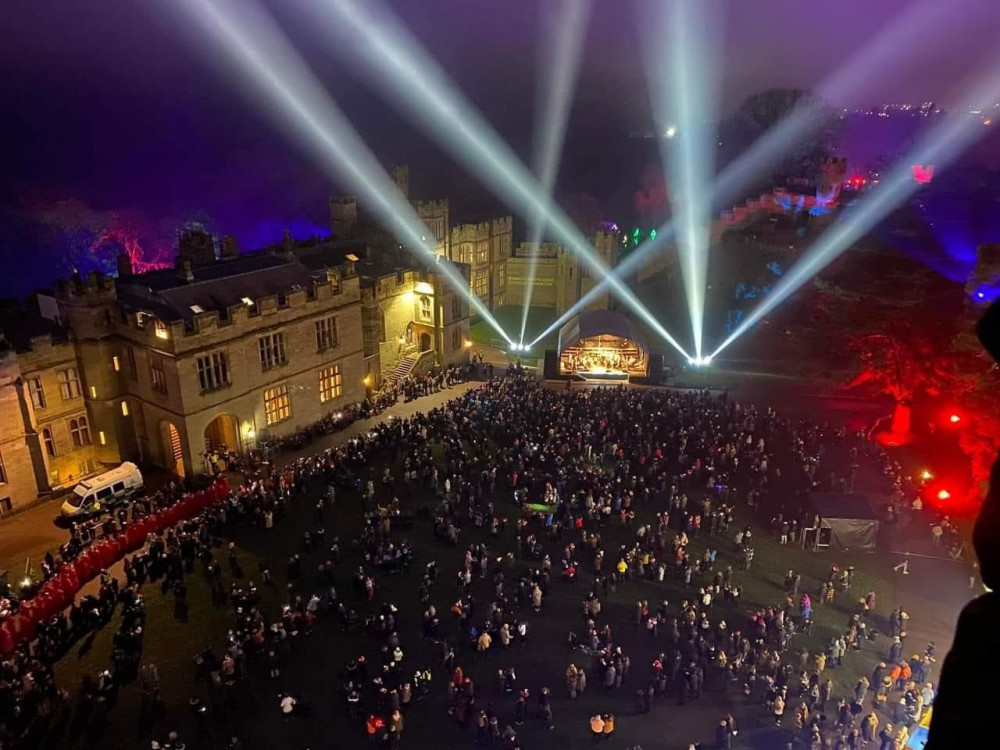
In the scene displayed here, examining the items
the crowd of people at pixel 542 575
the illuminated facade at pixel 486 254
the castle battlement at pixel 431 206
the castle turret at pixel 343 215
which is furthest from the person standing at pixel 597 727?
the illuminated facade at pixel 486 254

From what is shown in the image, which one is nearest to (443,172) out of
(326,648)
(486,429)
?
(486,429)

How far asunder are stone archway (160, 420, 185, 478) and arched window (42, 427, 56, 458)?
15.7ft

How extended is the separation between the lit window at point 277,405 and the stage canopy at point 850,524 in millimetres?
27777

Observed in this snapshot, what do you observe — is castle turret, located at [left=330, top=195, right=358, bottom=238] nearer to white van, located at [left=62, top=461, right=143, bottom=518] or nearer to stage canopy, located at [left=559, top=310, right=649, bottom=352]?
stage canopy, located at [left=559, top=310, right=649, bottom=352]

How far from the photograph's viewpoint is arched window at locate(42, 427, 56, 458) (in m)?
34.0

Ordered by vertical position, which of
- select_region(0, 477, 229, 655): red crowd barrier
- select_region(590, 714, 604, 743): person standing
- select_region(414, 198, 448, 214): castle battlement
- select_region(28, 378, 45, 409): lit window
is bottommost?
select_region(590, 714, 604, 743): person standing

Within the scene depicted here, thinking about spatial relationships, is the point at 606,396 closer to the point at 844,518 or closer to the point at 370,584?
the point at 844,518

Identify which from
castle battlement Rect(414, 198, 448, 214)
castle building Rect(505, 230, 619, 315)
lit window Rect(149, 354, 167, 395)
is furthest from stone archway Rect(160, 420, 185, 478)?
castle building Rect(505, 230, 619, 315)

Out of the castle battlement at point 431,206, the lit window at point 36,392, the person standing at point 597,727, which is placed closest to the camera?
the person standing at point 597,727

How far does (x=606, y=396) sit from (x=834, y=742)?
25.4 meters

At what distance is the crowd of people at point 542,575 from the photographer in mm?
21125

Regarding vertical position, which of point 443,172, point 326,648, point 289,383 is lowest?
point 326,648

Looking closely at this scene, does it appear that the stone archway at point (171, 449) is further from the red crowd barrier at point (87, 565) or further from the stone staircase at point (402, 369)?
the stone staircase at point (402, 369)

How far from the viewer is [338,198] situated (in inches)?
2179
